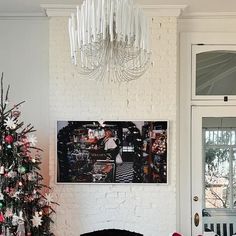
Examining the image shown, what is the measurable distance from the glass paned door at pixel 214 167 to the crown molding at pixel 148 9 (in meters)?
1.09

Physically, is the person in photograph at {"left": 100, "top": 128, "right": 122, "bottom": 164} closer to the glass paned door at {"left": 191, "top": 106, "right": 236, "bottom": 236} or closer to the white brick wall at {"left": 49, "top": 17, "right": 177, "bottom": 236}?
the white brick wall at {"left": 49, "top": 17, "right": 177, "bottom": 236}

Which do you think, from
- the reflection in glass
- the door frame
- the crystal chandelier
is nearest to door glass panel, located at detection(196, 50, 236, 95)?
the door frame

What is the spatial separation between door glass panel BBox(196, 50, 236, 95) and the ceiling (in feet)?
1.53

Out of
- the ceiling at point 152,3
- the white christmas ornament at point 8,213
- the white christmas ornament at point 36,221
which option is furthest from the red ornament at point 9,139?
the ceiling at point 152,3

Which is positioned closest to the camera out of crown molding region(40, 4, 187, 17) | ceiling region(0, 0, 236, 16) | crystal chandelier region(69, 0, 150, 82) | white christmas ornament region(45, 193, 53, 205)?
crystal chandelier region(69, 0, 150, 82)

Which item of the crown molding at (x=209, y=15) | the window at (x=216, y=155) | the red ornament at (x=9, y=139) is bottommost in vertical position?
the window at (x=216, y=155)

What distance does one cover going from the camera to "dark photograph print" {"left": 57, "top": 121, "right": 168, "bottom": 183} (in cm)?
423

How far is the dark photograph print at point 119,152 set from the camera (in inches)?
167

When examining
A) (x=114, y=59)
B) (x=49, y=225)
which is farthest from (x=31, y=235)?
(x=114, y=59)

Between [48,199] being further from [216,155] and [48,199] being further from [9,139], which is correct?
[216,155]

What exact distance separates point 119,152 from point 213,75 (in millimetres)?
1385

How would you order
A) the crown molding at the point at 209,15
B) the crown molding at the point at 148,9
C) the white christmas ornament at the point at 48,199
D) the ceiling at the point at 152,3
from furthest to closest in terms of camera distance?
the crown molding at the point at 209,15 < the crown molding at the point at 148,9 < the ceiling at the point at 152,3 < the white christmas ornament at the point at 48,199

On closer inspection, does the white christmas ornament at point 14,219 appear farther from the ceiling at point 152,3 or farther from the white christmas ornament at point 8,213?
the ceiling at point 152,3

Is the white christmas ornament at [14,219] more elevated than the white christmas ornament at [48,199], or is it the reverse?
the white christmas ornament at [48,199]
